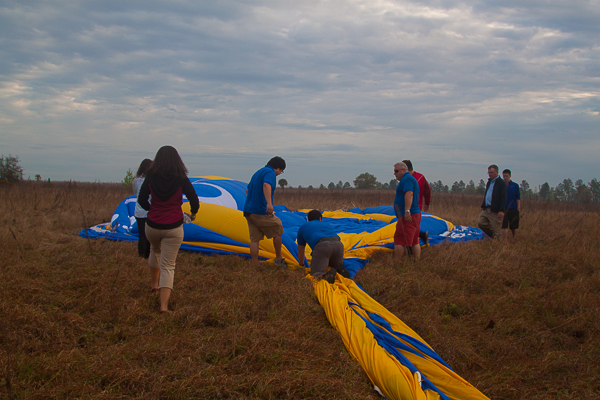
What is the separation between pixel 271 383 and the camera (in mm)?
2066

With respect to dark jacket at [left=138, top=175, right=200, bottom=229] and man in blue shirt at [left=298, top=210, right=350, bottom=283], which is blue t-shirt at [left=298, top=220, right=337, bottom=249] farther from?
dark jacket at [left=138, top=175, right=200, bottom=229]

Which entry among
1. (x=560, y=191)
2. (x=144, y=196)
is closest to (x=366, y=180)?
(x=560, y=191)

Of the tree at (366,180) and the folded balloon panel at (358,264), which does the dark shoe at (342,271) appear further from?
the tree at (366,180)

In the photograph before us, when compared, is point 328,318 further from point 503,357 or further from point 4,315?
point 4,315

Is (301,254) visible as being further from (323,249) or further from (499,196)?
(499,196)

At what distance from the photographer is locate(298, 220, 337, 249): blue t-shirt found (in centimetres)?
445

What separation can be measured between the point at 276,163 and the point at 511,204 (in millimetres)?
5011

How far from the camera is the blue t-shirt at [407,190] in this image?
4926mm

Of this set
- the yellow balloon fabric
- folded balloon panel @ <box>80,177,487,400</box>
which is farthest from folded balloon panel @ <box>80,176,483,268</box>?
the yellow balloon fabric

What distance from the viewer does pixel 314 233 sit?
4500 millimetres

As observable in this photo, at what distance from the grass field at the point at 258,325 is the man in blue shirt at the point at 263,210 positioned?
34 centimetres

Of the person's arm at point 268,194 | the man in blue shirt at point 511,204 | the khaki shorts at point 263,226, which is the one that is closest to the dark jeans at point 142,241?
the khaki shorts at point 263,226

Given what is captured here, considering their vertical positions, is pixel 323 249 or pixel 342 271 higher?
pixel 323 249

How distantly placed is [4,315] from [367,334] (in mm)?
2780
